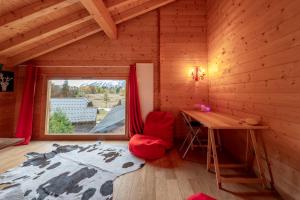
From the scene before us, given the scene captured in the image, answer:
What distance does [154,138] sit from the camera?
3168 mm

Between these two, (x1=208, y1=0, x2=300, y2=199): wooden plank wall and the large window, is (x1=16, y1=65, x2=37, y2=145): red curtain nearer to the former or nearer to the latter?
the large window

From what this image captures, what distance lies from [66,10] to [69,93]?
1.90 meters

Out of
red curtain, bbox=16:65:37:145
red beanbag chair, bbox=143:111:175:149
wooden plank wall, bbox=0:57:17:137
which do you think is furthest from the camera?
red curtain, bbox=16:65:37:145

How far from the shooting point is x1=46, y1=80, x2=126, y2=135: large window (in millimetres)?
3943

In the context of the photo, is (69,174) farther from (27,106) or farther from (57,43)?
(57,43)

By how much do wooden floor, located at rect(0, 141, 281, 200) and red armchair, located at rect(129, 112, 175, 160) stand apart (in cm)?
20

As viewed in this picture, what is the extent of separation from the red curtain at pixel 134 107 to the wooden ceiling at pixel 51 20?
1.08 m

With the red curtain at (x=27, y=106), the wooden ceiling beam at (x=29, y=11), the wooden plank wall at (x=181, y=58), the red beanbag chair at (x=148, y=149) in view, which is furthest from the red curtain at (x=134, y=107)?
the red curtain at (x=27, y=106)

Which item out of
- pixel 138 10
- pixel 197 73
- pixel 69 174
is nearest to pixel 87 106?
pixel 69 174

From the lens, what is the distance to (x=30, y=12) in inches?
95.1

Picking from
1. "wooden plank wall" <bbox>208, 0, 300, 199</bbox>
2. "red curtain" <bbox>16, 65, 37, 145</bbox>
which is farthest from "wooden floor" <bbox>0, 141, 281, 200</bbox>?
"red curtain" <bbox>16, 65, 37, 145</bbox>

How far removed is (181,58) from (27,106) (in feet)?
12.2

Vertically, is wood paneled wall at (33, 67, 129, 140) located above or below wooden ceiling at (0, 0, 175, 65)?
below

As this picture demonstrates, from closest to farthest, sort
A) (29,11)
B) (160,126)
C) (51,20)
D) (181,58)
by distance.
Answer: (29,11), (51,20), (160,126), (181,58)
